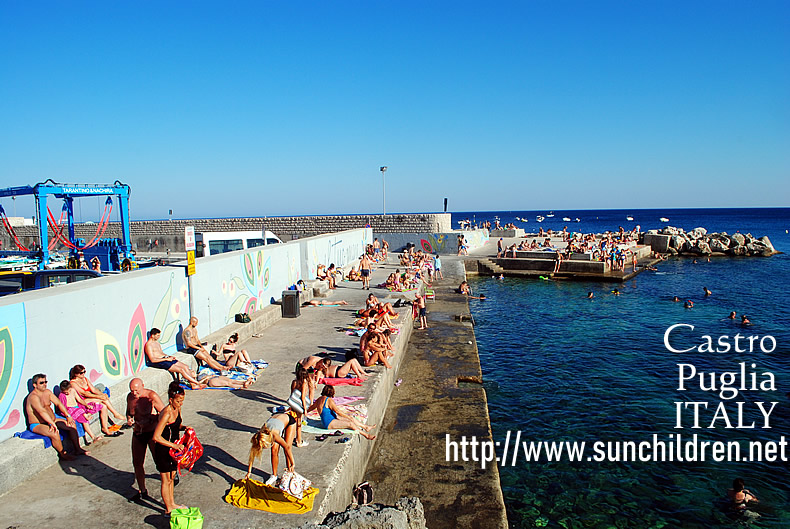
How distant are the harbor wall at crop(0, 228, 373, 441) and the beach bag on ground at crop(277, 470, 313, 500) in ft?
12.0

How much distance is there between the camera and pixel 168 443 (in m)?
5.50

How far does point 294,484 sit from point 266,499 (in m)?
0.34

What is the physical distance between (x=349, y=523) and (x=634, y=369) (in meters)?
12.6

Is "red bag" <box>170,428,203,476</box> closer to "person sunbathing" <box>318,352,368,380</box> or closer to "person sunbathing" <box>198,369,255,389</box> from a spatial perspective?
"person sunbathing" <box>198,369,255,389</box>

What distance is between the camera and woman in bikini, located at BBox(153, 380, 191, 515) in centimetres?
545

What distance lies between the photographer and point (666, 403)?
1240cm

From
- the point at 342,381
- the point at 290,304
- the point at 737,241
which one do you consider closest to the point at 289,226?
the point at 290,304

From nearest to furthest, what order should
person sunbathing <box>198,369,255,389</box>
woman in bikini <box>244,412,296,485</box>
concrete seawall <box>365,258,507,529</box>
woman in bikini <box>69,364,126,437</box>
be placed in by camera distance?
woman in bikini <box>244,412,296,485</box> → woman in bikini <box>69,364,126,437</box> → concrete seawall <box>365,258,507,529</box> → person sunbathing <box>198,369,255,389</box>

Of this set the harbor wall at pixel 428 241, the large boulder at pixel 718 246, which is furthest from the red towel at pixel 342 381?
the large boulder at pixel 718 246

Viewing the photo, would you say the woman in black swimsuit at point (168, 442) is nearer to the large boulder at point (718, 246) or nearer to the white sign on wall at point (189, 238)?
the white sign on wall at point (189, 238)

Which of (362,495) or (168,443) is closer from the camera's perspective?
(168,443)

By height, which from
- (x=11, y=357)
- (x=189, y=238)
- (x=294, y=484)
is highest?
(x=189, y=238)

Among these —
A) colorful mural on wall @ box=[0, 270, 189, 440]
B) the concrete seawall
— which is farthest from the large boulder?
colorful mural on wall @ box=[0, 270, 189, 440]

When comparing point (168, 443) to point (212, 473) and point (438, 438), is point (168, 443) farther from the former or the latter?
point (438, 438)
